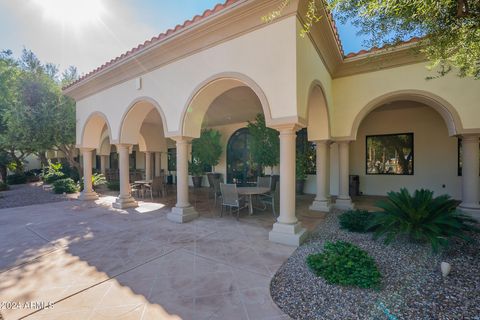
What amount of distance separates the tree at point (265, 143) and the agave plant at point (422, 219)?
5725 millimetres

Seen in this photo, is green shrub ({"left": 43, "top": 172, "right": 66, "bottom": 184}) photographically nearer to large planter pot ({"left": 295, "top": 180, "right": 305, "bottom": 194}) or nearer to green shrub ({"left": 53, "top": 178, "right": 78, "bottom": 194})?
green shrub ({"left": 53, "top": 178, "right": 78, "bottom": 194})

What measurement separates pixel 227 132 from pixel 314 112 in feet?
23.5

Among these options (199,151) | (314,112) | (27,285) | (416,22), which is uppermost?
(416,22)

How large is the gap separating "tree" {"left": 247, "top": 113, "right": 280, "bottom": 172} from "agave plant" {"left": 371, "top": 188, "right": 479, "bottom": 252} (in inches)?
225

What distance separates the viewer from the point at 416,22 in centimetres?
308

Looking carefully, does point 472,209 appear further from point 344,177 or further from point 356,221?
point 356,221

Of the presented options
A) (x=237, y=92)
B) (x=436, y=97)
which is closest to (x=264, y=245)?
(x=237, y=92)

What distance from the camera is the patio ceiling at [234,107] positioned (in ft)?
24.6

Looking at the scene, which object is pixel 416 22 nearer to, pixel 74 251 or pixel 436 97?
pixel 436 97

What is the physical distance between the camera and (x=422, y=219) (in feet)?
13.6

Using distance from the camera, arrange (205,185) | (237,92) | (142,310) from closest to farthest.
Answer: (142,310), (237,92), (205,185)

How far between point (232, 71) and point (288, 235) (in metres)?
3.78

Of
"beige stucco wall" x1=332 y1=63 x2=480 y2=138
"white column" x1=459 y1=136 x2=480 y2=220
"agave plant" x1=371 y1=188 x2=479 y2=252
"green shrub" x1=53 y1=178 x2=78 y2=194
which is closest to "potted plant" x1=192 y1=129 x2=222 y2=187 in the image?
"green shrub" x1=53 y1=178 x2=78 y2=194

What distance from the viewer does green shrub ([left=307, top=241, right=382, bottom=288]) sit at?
2.85 m
